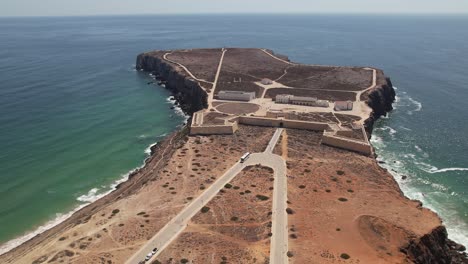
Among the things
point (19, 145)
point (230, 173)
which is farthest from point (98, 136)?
point (230, 173)

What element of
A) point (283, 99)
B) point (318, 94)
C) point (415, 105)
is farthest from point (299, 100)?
point (415, 105)

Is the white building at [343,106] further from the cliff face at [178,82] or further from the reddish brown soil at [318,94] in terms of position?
the cliff face at [178,82]

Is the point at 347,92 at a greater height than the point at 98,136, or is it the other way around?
the point at 347,92

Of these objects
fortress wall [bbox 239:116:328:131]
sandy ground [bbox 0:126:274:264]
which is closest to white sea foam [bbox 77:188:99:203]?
sandy ground [bbox 0:126:274:264]

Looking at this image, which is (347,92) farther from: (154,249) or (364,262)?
(154,249)

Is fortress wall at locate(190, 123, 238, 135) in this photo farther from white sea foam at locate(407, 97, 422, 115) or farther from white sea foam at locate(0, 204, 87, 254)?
white sea foam at locate(407, 97, 422, 115)
